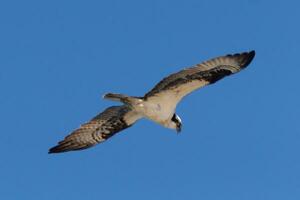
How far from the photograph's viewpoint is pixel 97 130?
76.6ft

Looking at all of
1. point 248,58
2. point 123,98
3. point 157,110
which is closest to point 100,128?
point 157,110

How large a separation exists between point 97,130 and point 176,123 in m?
2.13

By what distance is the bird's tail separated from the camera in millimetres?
20641

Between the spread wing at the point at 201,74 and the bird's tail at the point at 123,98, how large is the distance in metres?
0.47

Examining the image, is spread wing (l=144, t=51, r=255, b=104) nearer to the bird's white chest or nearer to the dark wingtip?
the dark wingtip

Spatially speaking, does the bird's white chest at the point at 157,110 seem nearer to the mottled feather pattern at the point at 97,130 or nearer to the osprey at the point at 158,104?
the osprey at the point at 158,104

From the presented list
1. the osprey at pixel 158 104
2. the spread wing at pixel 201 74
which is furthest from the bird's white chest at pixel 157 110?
the spread wing at pixel 201 74

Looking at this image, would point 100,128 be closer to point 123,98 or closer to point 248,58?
point 123,98

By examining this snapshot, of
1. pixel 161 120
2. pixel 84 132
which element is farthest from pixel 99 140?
pixel 161 120

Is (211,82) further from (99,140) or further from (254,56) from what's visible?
(99,140)

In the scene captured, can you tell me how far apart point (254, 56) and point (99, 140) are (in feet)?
16.5

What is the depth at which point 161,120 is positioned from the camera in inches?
874

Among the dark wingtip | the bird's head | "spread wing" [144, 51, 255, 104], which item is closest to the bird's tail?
"spread wing" [144, 51, 255, 104]

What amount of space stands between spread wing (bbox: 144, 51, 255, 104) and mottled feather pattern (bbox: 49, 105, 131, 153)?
2158mm
